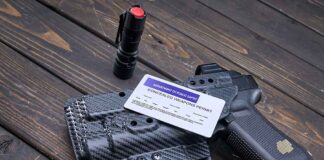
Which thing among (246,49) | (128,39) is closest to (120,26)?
(128,39)

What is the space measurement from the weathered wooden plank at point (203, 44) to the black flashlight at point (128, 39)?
0.38 feet

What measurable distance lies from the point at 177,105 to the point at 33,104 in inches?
14.0

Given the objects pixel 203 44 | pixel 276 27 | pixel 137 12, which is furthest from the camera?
pixel 276 27

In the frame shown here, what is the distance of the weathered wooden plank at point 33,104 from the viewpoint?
117 cm

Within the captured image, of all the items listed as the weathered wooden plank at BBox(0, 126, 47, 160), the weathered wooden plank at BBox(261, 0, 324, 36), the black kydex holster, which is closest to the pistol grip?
the black kydex holster

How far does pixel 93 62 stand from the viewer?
53.9 inches

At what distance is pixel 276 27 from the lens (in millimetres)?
1629

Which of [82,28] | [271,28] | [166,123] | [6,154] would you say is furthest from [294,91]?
[6,154]

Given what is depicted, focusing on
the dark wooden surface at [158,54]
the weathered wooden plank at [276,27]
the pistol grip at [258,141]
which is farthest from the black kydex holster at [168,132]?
the weathered wooden plank at [276,27]

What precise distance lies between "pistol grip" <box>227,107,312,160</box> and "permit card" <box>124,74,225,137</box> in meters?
0.05

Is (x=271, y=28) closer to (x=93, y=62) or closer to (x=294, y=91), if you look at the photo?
(x=294, y=91)

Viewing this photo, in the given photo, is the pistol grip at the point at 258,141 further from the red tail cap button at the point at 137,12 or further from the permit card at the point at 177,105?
the red tail cap button at the point at 137,12

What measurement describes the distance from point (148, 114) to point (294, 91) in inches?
20.6

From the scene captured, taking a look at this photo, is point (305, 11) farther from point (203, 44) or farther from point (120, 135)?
point (120, 135)
